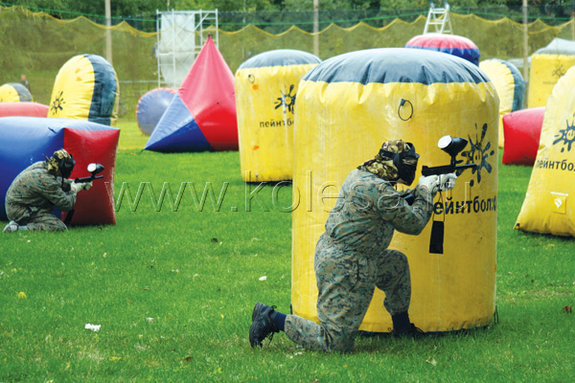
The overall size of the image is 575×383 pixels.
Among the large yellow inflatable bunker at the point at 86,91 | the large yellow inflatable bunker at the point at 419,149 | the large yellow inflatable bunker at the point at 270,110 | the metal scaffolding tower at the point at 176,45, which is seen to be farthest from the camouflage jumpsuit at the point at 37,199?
the metal scaffolding tower at the point at 176,45

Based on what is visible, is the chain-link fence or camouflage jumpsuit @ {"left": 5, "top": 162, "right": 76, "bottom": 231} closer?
camouflage jumpsuit @ {"left": 5, "top": 162, "right": 76, "bottom": 231}

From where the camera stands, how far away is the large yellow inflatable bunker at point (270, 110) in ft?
42.7

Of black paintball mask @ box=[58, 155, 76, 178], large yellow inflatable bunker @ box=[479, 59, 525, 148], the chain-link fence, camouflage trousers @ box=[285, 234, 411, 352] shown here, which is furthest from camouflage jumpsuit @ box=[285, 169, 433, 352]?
the chain-link fence

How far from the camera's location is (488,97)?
17.6ft

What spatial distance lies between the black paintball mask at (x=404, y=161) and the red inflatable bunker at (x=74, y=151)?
18.8ft

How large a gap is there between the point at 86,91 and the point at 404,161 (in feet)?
40.0

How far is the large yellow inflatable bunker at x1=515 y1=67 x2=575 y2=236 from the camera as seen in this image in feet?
28.3

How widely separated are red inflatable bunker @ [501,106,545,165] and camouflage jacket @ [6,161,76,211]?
897 centimetres

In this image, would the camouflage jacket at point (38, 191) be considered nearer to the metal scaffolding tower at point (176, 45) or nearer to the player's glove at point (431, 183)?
the player's glove at point (431, 183)

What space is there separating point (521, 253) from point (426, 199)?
3863 millimetres

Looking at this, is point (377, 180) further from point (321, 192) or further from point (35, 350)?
point (35, 350)

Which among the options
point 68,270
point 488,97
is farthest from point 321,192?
point 68,270

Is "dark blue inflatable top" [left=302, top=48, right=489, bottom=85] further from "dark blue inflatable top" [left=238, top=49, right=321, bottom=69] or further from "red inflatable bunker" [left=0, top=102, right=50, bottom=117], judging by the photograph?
"red inflatable bunker" [left=0, top=102, right=50, bottom=117]

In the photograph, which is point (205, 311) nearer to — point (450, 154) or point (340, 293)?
point (340, 293)
